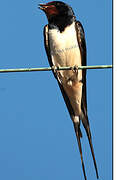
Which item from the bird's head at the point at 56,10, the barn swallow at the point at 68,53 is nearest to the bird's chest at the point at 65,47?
the barn swallow at the point at 68,53

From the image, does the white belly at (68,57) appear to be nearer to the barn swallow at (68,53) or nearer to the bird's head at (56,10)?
the barn swallow at (68,53)

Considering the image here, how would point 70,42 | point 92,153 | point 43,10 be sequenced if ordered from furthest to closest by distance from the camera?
point 43,10 → point 70,42 → point 92,153

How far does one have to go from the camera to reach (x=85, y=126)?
2.60m

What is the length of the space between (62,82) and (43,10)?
48 centimetres

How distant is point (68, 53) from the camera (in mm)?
2627

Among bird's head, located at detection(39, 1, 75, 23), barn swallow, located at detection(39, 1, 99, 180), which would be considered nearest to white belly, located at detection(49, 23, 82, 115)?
barn swallow, located at detection(39, 1, 99, 180)

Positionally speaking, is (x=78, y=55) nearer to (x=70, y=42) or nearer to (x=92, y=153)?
(x=70, y=42)

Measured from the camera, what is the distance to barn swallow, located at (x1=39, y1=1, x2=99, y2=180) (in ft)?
8.51

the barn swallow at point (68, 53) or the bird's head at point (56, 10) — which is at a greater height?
the bird's head at point (56, 10)

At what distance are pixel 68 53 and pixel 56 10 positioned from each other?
1.08 feet

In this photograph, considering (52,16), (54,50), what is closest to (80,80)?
(54,50)

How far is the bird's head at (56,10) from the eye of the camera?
2.73m

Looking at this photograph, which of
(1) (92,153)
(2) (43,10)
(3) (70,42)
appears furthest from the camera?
(2) (43,10)

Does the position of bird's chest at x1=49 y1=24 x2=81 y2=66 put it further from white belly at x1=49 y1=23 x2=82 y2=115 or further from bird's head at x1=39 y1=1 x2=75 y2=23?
bird's head at x1=39 y1=1 x2=75 y2=23
